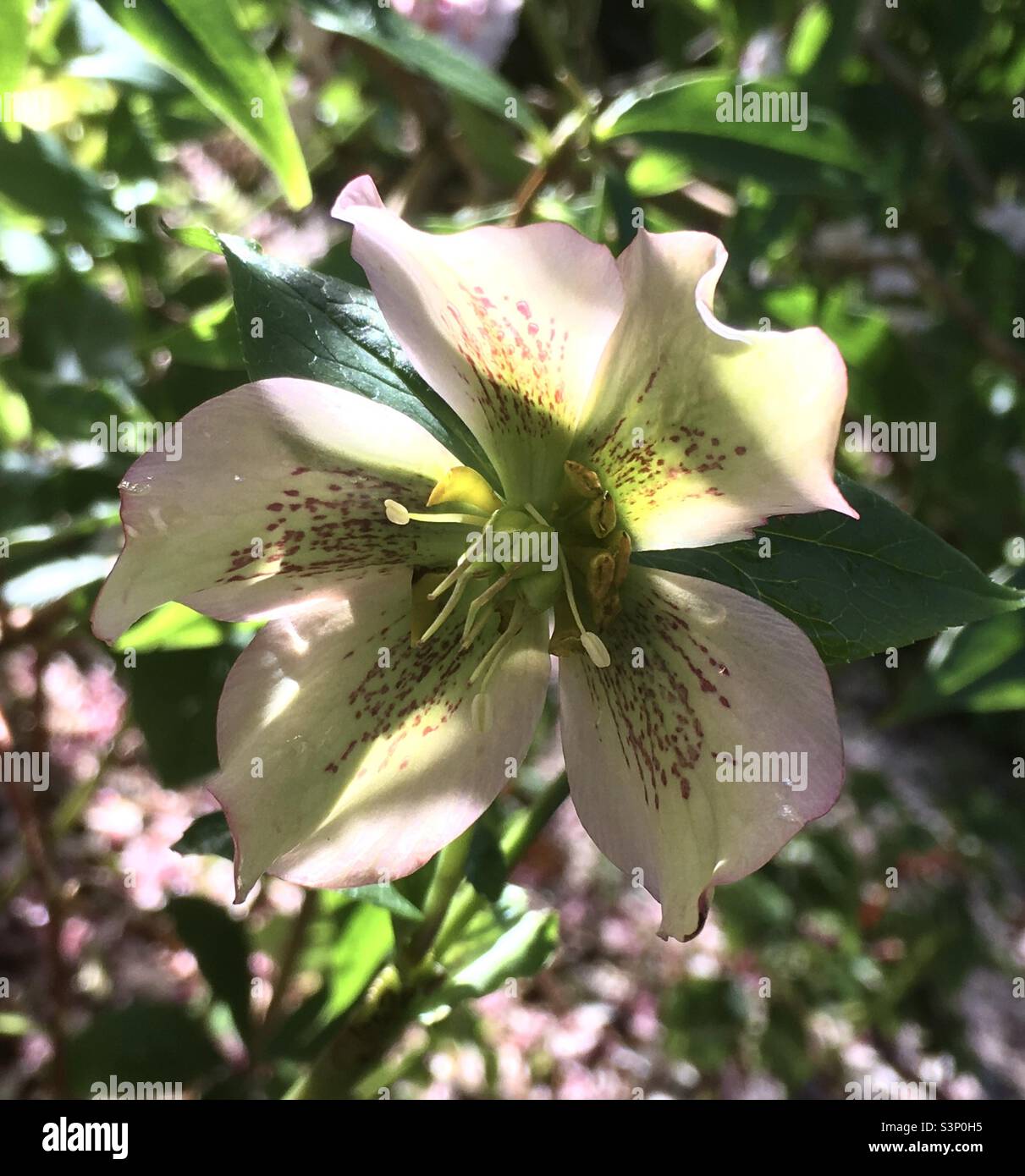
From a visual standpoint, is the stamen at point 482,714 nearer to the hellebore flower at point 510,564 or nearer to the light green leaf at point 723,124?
the hellebore flower at point 510,564

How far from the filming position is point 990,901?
143 centimetres

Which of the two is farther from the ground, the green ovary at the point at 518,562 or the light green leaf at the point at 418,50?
the light green leaf at the point at 418,50

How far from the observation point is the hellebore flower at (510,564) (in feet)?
1.17

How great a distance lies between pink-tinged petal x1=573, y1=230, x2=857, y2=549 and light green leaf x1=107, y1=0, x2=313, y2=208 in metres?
0.24

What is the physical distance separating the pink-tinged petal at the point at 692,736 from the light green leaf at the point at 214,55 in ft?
0.98

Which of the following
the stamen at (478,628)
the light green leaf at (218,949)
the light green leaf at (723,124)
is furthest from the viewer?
the light green leaf at (218,949)

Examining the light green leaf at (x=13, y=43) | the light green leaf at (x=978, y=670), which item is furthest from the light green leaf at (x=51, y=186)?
the light green leaf at (x=978, y=670)

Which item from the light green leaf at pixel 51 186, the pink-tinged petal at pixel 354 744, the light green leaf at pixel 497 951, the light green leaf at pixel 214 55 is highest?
the light green leaf at pixel 214 55

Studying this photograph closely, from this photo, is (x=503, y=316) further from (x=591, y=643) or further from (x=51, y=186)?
(x=51, y=186)

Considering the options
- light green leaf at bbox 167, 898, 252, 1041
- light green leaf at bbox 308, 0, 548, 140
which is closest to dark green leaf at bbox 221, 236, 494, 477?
light green leaf at bbox 308, 0, 548, 140

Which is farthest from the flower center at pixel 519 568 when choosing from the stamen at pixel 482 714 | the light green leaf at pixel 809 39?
the light green leaf at pixel 809 39

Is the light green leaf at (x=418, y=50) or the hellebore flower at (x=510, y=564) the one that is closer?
the hellebore flower at (x=510, y=564)

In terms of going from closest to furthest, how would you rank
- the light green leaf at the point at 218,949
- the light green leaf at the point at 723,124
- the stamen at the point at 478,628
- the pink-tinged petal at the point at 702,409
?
the pink-tinged petal at the point at 702,409 < the stamen at the point at 478,628 < the light green leaf at the point at 723,124 < the light green leaf at the point at 218,949

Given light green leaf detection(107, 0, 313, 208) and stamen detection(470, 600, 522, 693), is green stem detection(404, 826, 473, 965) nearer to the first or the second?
stamen detection(470, 600, 522, 693)
